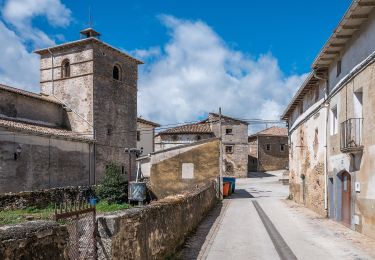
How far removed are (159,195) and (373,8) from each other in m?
19.2

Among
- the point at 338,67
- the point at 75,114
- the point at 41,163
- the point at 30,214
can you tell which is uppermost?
the point at 338,67

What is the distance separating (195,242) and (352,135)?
19.6 ft

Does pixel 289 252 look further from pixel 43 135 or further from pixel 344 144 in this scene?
pixel 43 135

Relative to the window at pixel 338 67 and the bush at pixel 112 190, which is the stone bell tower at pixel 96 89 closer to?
the bush at pixel 112 190

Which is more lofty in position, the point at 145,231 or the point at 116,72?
the point at 116,72

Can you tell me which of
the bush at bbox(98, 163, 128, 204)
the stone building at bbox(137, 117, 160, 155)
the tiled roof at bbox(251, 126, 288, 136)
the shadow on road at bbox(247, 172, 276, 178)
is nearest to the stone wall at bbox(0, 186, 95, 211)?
the bush at bbox(98, 163, 128, 204)

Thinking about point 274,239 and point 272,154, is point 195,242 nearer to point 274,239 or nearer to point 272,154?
point 274,239

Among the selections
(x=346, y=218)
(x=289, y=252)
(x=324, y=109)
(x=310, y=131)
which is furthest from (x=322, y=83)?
(x=289, y=252)

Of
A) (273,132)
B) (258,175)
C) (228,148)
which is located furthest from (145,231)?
(273,132)

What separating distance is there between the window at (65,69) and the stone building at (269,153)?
28991mm

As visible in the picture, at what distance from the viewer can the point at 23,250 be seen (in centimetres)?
322

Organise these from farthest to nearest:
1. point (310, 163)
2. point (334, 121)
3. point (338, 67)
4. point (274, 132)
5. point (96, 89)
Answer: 1. point (274, 132)
2. point (96, 89)
3. point (310, 163)
4. point (334, 121)
5. point (338, 67)

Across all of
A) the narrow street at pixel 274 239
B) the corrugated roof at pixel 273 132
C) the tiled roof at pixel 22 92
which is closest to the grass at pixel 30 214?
the narrow street at pixel 274 239

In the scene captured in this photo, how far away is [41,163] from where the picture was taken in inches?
986
